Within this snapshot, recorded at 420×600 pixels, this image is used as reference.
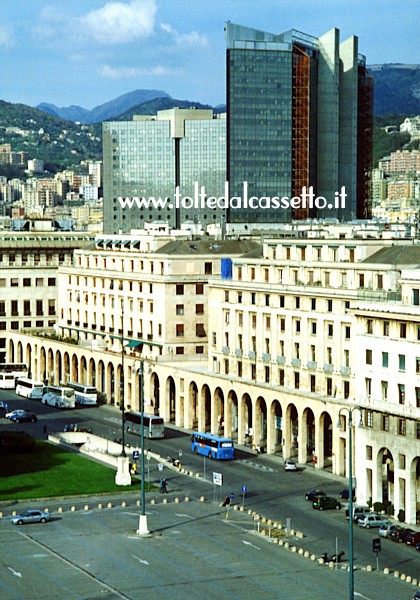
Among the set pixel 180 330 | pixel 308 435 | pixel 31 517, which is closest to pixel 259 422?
pixel 308 435

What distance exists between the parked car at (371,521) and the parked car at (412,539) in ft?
17.8

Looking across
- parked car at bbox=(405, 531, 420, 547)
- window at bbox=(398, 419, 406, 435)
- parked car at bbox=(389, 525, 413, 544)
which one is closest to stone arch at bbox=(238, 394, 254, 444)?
window at bbox=(398, 419, 406, 435)

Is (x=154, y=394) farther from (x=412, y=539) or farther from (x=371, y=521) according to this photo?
(x=412, y=539)

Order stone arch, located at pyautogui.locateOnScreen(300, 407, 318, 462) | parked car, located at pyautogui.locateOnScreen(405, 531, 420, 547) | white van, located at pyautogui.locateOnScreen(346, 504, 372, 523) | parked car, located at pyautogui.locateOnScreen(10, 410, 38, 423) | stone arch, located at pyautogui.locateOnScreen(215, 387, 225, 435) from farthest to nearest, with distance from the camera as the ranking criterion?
1. parked car, located at pyautogui.locateOnScreen(10, 410, 38, 423)
2. stone arch, located at pyautogui.locateOnScreen(215, 387, 225, 435)
3. stone arch, located at pyautogui.locateOnScreen(300, 407, 318, 462)
4. white van, located at pyautogui.locateOnScreen(346, 504, 372, 523)
5. parked car, located at pyautogui.locateOnScreen(405, 531, 420, 547)

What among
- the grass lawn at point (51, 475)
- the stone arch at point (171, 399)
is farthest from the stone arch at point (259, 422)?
the grass lawn at point (51, 475)

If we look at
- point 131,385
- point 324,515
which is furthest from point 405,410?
point 131,385

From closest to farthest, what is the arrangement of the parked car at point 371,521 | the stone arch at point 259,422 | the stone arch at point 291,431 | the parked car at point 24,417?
1. the parked car at point 371,521
2. the stone arch at point 291,431
3. the stone arch at point 259,422
4. the parked car at point 24,417

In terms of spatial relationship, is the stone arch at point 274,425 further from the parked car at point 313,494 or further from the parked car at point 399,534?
the parked car at point 399,534

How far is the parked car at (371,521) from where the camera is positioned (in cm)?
11519

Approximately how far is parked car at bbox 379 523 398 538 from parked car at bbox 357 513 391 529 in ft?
7.48

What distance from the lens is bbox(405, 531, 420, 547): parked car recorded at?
109 metres

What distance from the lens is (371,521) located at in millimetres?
115438

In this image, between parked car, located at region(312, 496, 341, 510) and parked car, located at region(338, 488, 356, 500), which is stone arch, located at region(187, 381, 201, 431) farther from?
parked car, located at region(312, 496, 341, 510)

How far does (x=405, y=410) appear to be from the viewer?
11962 cm
